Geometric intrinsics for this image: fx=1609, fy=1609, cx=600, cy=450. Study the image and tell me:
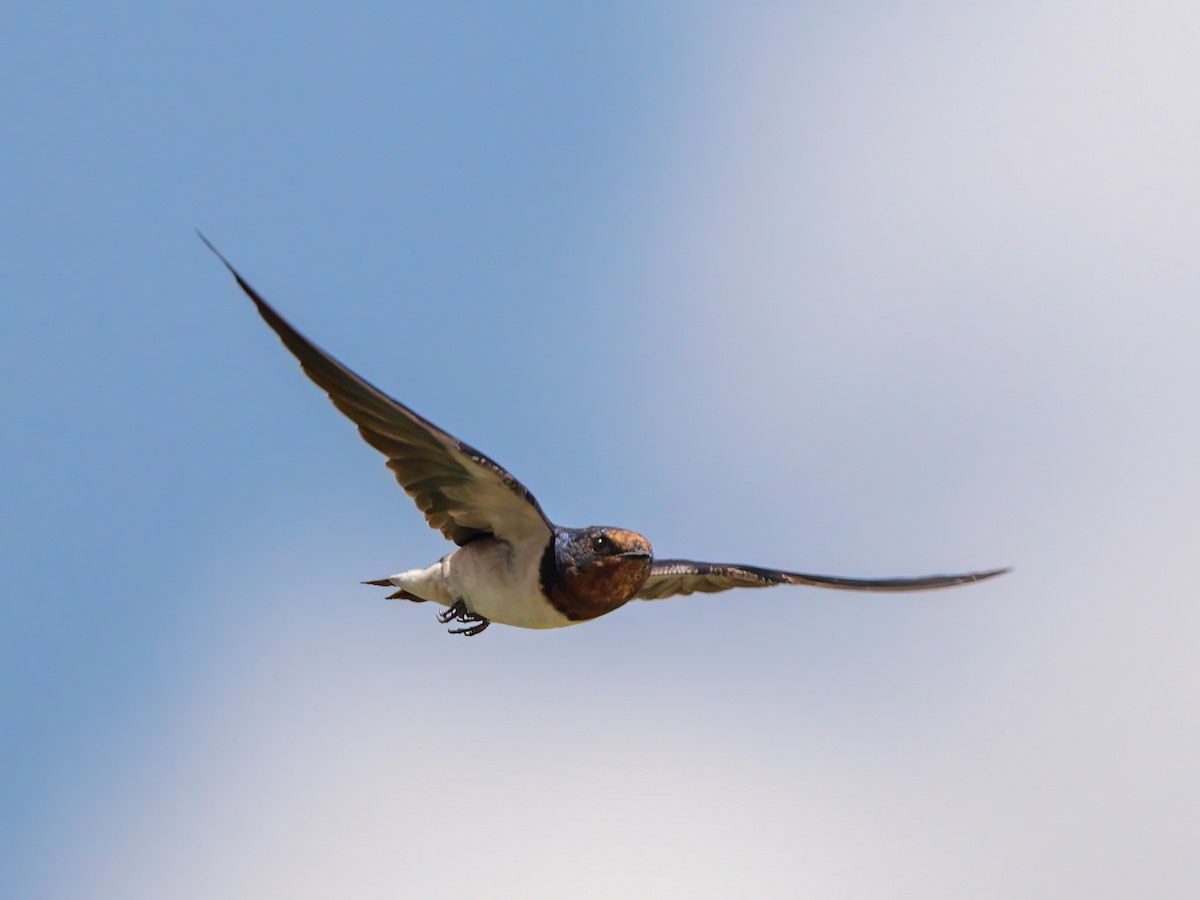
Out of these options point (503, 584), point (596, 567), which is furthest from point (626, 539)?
point (503, 584)

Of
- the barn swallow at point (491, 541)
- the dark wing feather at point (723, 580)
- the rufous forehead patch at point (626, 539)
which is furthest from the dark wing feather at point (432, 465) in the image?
the dark wing feather at point (723, 580)

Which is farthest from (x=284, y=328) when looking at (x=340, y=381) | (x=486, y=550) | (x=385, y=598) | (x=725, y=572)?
(x=725, y=572)

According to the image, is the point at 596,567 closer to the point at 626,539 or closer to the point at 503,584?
the point at 626,539

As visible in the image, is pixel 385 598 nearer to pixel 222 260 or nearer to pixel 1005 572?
pixel 222 260

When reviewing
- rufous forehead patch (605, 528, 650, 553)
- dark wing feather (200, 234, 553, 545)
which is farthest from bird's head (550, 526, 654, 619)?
dark wing feather (200, 234, 553, 545)

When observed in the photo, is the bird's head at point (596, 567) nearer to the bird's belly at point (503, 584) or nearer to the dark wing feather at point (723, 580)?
the bird's belly at point (503, 584)

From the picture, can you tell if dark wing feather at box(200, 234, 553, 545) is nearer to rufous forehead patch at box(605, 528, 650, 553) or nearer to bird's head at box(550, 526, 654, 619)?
bird's head at box(550, 526, 654, 619)
